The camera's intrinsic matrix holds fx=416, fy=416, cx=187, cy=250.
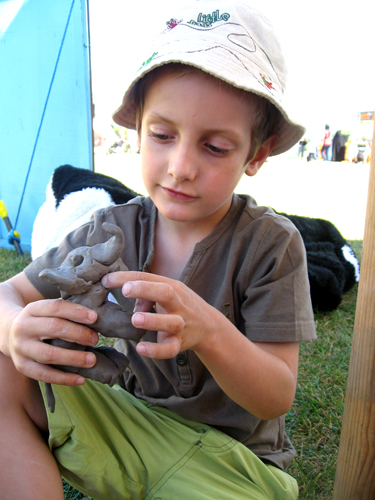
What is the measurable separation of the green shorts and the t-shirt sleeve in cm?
38

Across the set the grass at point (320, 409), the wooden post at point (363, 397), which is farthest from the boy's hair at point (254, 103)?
the grass at point (320, 409)

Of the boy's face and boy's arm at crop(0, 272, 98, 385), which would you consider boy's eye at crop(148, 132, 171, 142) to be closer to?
the boy's face

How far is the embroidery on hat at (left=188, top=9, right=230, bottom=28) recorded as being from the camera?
125cm

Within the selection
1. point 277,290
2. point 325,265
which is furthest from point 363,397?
point 325,265

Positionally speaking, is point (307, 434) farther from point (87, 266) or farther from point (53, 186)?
point (53, 186)

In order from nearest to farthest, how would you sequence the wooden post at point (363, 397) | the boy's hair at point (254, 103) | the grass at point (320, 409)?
the wooden post at point (363, 397) → the boy's hair at point (254, 103) → the grass at point (320, 409)

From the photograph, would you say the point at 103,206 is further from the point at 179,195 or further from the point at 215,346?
the point at 215,346

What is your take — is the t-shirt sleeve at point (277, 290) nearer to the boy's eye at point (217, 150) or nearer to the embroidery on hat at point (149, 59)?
the boy's eye at point (217, 150)

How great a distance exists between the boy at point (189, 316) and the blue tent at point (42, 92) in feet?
8.97

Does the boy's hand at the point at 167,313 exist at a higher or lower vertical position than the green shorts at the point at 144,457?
higher

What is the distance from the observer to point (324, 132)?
787 inches

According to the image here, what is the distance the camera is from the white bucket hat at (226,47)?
1.16m

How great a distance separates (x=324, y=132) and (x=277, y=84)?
66.8ft

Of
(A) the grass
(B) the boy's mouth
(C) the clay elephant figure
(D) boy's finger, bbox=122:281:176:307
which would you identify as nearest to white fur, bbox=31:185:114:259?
(A) the grass
